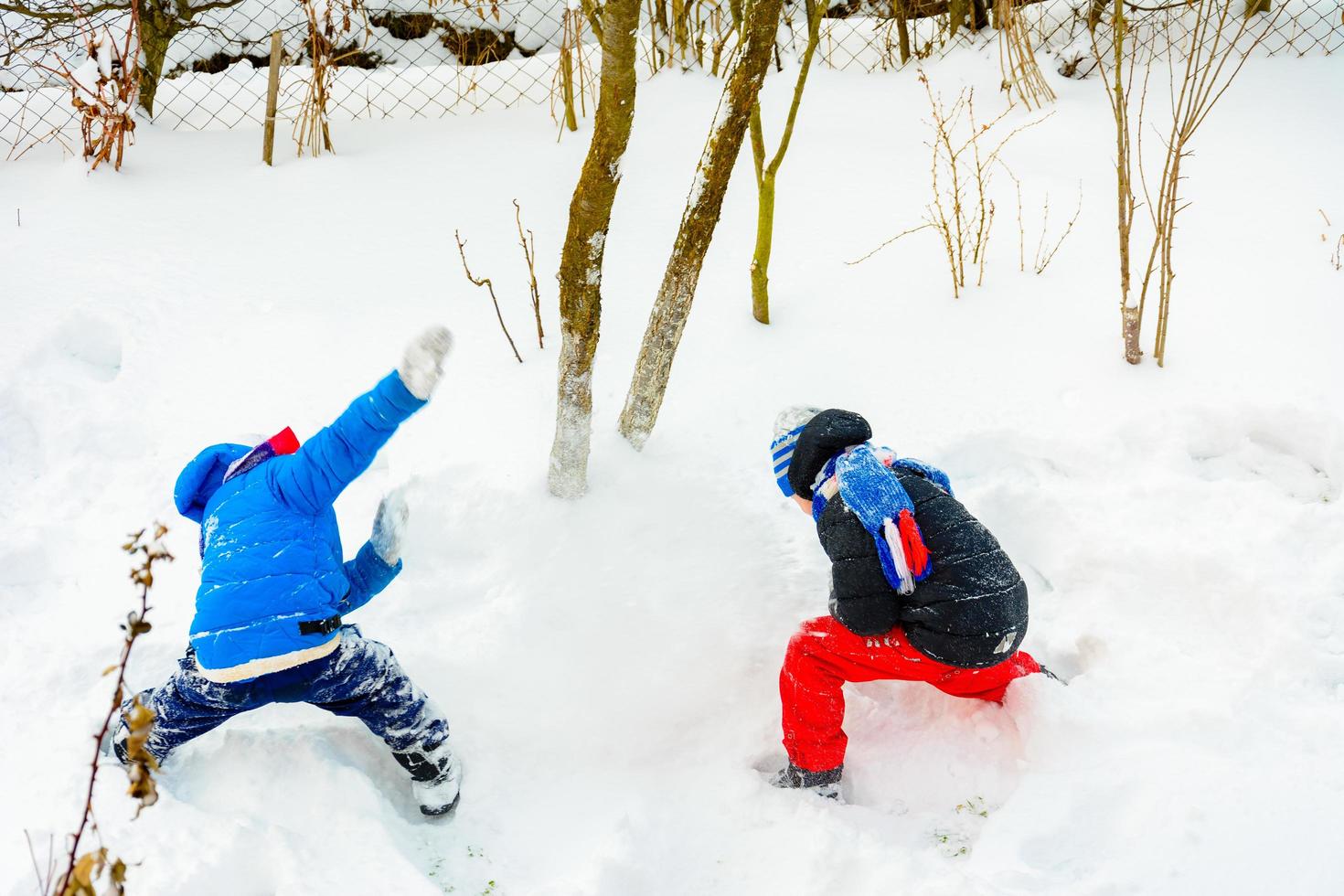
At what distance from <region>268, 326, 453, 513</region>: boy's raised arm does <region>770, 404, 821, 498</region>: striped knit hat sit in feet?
2.69

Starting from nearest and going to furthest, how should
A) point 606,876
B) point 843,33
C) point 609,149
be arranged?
point 606,876 → point 609,149 → point 843,33

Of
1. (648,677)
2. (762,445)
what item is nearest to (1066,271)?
(762,445)

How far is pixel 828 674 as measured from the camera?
2363 mm

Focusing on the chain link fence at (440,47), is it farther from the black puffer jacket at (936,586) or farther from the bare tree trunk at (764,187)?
the black puffer jacket at (936,586)

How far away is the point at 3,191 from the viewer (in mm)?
4156

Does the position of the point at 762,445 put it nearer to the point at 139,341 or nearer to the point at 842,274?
the point at 842,274

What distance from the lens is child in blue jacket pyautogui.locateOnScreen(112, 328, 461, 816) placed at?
6.81ft

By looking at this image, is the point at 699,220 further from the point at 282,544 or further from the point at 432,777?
the point at 432,777

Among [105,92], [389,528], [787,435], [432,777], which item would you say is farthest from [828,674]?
[105,92]

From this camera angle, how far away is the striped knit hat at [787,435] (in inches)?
94.1

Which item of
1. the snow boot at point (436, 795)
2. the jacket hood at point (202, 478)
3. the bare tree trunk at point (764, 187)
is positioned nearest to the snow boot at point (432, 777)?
the snow boot at point (436, 795)

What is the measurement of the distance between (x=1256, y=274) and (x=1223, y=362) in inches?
23.2

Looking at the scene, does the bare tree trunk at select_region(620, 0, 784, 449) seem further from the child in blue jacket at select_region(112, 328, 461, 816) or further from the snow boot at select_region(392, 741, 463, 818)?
the snow boot at select_region(392, 741, 463, 818)

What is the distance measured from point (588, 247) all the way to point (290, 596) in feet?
3.76
